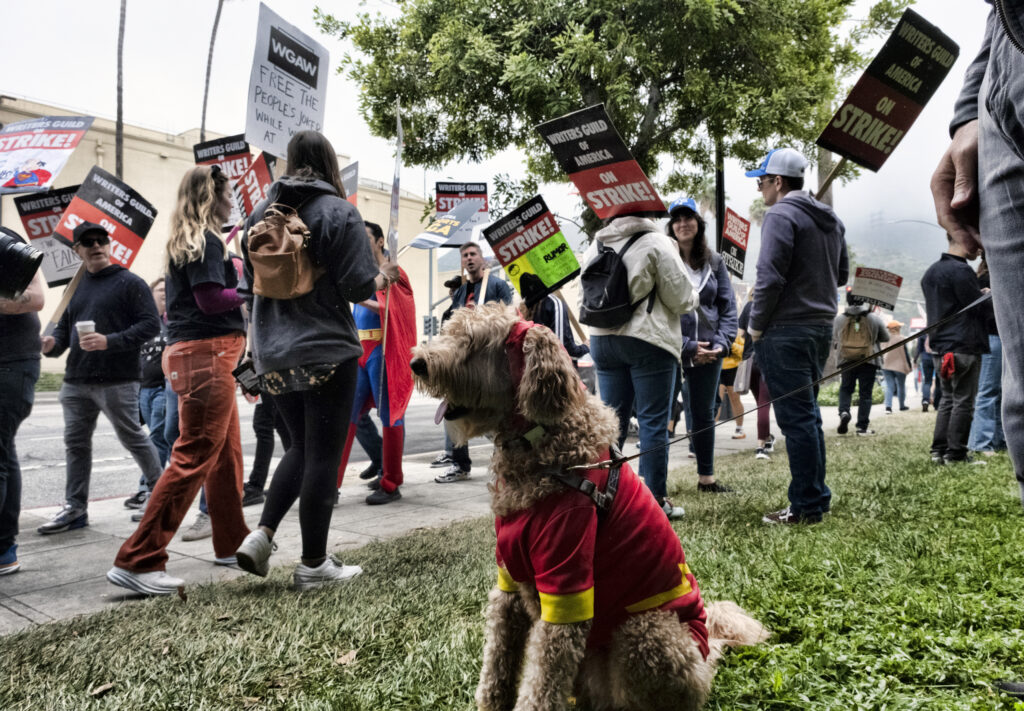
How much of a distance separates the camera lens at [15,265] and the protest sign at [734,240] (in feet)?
22.9

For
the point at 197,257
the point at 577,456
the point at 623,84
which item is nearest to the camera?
the point at 577,456

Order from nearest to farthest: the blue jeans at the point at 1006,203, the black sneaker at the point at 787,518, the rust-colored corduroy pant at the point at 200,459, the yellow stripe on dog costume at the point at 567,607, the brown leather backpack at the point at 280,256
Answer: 1. the blue jeans at the point at 1006,203
2. the yellow stripe on dog costume at the point at 567,607
3. the brown leather backpack at the point at 280,256
4. the rust-colored corduroy pant at the point at 200,459
5. the black sneaker at the point at 787,518

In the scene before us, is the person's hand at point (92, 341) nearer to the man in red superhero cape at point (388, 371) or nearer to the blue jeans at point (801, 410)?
the man in red superhero cape at point (388, 371)

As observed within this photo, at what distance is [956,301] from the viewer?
6.60m

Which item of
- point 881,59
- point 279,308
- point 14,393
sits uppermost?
point 881,59

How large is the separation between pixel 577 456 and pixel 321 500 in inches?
72.5

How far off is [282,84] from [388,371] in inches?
91.2

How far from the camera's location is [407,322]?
556 centimetres

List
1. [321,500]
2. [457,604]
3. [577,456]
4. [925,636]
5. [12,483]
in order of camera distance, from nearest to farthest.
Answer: [577,456]
[925,636]
[457,604]
[321,500]
[12,483]

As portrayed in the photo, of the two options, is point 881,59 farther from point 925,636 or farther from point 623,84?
point 623,84

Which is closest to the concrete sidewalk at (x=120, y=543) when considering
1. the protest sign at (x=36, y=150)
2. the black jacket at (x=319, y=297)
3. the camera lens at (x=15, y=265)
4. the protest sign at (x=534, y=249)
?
the black jacket at (x=319, y=297)

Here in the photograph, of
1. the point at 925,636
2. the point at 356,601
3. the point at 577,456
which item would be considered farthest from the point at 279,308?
the point at 925,636

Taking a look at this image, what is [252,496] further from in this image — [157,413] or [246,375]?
[246,375]

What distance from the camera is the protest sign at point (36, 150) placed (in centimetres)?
528
